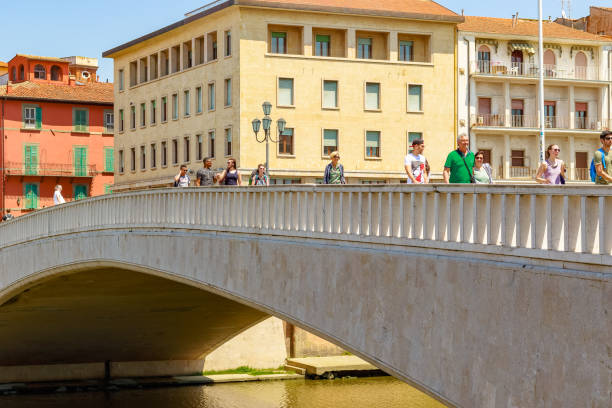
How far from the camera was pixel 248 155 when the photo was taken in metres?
47.6

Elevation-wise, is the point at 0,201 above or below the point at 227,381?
above

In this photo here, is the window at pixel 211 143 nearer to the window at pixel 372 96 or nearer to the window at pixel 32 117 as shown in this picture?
the window at pixel 372 96

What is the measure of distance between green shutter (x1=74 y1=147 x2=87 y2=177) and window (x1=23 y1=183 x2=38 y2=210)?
2.53m

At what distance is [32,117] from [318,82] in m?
21.9

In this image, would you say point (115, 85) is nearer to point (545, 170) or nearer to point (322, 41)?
point (322, 41)

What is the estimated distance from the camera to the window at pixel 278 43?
48125 millimetres

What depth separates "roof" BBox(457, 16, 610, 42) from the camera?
173ft

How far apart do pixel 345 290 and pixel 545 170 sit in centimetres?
289

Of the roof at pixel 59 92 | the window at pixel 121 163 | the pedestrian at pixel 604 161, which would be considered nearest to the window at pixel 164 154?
the window at pixel 121 163

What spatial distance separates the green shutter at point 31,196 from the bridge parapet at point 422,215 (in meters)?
42.4

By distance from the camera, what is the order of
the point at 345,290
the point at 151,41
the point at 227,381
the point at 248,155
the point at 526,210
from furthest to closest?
the point at 151,41, the point at 248,155, the point at 227,381, the point at 345,290, the point at 526,210

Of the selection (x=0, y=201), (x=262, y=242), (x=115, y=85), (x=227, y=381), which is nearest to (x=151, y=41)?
(x=115, y=85)

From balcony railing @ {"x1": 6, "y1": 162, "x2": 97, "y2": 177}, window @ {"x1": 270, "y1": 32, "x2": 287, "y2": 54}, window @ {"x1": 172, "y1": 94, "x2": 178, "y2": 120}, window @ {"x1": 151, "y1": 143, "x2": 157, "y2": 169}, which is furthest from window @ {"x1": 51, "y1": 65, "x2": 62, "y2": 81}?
window @ {"x1": 270, "y1": 32, "x2": 287, "y2": 54}

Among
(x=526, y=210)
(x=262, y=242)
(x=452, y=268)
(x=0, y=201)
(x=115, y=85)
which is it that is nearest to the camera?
(x=526, y=210)
